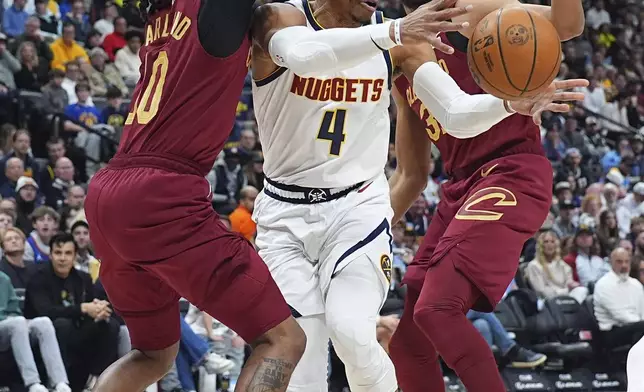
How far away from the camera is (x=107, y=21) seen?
588 inches

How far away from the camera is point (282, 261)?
455 cm

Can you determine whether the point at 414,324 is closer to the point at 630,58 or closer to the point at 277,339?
the point at 277,339

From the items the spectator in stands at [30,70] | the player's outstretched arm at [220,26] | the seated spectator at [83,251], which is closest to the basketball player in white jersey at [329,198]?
the player's outstretched arm at [220,26]

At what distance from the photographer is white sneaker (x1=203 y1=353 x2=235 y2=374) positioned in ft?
27.3

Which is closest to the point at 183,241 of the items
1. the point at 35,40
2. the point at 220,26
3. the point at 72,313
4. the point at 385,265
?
the point at 220,26

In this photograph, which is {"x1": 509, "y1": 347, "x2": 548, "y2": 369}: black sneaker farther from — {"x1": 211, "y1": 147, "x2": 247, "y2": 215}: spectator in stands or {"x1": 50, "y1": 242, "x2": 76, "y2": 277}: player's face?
{"x1": 50, "y1": 242, "x2": 76, "y2": 277}: player's face

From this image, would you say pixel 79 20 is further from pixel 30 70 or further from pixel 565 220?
pixel 565 220

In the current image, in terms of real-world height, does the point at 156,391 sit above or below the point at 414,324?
below

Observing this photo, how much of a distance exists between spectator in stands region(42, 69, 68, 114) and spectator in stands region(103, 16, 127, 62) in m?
1.89

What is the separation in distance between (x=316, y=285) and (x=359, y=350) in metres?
0.38

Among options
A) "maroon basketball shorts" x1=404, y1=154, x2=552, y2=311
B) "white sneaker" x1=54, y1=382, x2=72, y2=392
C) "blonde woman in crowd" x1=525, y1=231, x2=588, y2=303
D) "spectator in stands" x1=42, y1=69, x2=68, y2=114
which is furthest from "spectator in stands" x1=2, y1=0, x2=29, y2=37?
"maroon basketball shorts" x1=404, y1=154, x2=552, y2=311

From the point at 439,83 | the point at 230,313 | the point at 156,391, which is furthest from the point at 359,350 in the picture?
the point at 156,391

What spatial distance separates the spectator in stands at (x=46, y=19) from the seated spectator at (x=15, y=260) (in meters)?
6.10

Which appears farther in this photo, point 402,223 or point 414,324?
point 402,223
